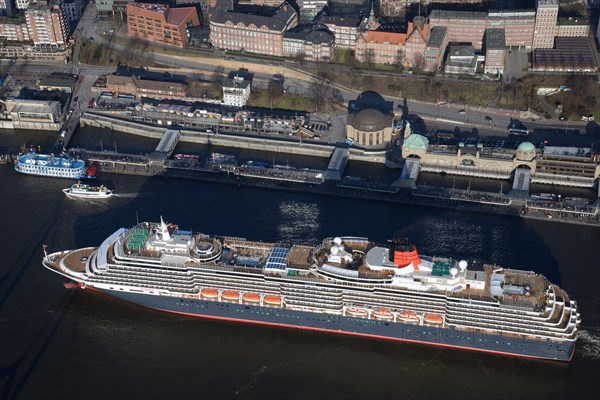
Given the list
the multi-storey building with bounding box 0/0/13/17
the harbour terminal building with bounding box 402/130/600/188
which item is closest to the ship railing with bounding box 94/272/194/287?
the harbour terminal building with bounding box 402/130/600/188

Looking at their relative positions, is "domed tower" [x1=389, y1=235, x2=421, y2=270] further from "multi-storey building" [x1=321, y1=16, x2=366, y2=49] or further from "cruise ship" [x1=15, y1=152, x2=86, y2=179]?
"multi-storey building" [x1=321, y1=16, x2=366, y2=49]

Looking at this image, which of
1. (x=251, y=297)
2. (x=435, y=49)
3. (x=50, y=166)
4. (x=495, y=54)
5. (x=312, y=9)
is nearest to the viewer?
(x=251, y=297)

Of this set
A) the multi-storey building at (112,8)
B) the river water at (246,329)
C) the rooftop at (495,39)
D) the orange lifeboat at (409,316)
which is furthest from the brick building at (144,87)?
the orange lifeboat at (409,316)

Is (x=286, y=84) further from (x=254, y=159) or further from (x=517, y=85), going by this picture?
(x=517, y=85)

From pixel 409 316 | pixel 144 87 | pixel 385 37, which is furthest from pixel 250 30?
pixel 409 316

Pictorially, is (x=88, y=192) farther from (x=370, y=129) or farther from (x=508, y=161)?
(x=508, y=161)

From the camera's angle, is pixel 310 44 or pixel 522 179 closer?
pixel 522 179

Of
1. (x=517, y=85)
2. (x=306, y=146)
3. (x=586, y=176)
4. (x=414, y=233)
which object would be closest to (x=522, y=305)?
(x=414, y=233)
